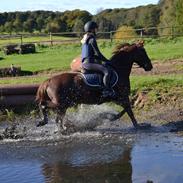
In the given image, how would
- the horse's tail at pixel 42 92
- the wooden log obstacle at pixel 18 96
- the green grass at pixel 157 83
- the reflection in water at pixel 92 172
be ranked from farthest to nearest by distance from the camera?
the wooden log obstacle at pixel 18 96, the green grass at pixel 157 83, the horse's tail at pixel 42 92, the reflection in water at pixel 92 172

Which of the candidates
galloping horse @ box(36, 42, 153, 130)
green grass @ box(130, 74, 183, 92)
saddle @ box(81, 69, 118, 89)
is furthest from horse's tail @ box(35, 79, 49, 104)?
green grass @ box(130, 74, 183, 92)

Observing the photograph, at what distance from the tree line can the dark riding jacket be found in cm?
5005

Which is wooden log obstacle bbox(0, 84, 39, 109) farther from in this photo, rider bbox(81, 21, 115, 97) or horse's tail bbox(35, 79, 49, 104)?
rider bbox(81, 21, 115, 97)

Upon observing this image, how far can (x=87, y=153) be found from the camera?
1062 cm

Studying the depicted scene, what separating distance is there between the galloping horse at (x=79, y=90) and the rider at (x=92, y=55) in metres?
0.26

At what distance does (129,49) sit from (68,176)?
17.0 ft

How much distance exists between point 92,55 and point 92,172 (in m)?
4.08

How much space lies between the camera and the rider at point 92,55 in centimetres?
1253

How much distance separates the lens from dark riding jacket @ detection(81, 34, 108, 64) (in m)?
12.5

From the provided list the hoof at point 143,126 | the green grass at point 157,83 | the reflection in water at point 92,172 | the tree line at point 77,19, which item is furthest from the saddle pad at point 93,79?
the tree line at point 77,19

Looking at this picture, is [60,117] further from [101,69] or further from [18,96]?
[18,96]

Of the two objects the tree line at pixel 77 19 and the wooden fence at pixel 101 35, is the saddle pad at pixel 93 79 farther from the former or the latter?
the tree line at pixel 77 19

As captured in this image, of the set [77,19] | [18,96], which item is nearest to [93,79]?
[18,96]

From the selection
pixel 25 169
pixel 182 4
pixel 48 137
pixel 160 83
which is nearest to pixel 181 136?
pixel 48 137
